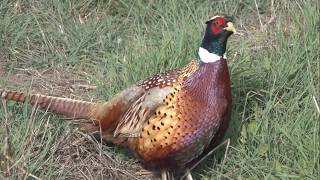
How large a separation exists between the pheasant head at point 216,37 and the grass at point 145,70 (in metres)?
0.41

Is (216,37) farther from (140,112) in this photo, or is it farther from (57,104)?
(57,104)

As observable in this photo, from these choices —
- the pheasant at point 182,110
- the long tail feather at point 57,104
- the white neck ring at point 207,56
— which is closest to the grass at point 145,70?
the long tail feather at point 57,104

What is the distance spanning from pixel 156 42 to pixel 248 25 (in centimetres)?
80

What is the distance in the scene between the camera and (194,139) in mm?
3184

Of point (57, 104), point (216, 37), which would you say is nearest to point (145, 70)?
point (57, 104)

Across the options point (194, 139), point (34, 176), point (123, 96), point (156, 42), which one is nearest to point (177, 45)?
point (156, 42)

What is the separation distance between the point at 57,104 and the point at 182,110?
0.69m

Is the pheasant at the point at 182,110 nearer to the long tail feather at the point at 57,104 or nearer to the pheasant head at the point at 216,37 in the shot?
the pheasant head at the point at 216,37

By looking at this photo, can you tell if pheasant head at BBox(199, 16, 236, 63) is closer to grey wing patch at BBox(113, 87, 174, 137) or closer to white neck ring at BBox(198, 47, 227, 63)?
white neck ring at BBox(198, 47, 227, 63)

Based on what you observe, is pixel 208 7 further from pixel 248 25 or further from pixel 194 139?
pixel 194 139

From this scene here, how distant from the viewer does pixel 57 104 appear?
139 inches

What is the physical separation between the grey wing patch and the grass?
0.76 feet

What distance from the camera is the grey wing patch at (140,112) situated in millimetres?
3268

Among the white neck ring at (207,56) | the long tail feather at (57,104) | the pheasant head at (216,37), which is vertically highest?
the pheasant head at (216,37)
